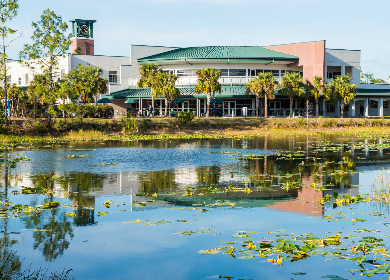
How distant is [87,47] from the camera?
97250 millimetres

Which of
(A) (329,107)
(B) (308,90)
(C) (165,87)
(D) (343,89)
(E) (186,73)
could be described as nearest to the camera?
(C) (165,87)

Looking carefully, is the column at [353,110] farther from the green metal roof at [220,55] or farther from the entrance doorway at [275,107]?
the green metal roof at [220,55]

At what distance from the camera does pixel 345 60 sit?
2682 inches

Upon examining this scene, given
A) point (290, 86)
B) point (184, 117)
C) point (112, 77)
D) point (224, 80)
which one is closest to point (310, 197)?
point (184, 117)

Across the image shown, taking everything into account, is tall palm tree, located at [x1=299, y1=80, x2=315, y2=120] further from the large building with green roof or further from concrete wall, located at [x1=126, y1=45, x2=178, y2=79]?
concrete wall, located at [x1=126, y1=45, x2=178, y2=79]

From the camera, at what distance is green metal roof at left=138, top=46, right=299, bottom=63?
2424 inches

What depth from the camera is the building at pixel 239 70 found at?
62000 millimetres

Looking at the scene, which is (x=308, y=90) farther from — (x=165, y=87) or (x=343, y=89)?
(x=165, y=87)

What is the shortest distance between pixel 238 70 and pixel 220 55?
3.40m

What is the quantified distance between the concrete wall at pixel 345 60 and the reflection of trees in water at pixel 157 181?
53724 millimetres

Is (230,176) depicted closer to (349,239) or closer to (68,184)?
(68,184)

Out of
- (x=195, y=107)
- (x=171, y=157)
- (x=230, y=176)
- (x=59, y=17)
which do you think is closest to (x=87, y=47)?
(x=195, y=107)

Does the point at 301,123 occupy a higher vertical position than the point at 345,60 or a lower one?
lower

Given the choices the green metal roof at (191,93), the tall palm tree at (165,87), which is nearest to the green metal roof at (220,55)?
the green metal roof at (191,93)
